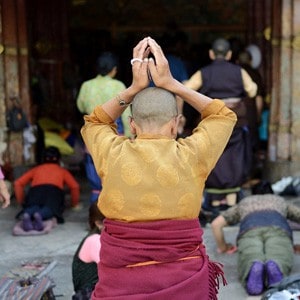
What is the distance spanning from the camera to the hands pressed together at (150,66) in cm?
292

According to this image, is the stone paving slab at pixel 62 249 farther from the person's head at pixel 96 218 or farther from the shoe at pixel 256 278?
the person's head at pixel 96 218

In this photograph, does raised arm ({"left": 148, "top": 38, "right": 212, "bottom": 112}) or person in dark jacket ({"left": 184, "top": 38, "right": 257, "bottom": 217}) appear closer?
raised arm ({"left": 148, "top": 38, "right": 212, "bottom": 112})

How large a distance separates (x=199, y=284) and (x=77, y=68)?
10.4m

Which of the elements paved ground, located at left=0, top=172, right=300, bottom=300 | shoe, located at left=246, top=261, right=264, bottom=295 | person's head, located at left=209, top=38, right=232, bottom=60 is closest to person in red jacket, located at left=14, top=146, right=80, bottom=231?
paved ground, located at left=0, top=172, right=300, bottom=300

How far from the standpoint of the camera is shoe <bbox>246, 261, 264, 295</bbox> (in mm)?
4688

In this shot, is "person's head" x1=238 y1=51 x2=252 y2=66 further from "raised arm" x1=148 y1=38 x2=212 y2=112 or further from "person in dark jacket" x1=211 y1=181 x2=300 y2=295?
"raised arm" x1=148 y1=38 x2=212 y2=112

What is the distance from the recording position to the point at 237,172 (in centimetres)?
693

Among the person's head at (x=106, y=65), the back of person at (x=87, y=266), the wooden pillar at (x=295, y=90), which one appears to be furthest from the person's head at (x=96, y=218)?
the wooden pillar at (x=295, y=90)

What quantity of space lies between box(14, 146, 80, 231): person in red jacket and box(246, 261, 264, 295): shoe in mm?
2260

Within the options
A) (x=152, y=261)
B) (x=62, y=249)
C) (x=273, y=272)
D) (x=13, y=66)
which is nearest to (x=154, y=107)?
(x=152, y=261)

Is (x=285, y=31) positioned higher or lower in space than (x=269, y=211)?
higher

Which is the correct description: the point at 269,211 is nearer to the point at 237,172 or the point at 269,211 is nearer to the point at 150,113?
the point at 237,172

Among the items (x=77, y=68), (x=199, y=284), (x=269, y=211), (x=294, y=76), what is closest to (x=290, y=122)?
(x=294, y=76)

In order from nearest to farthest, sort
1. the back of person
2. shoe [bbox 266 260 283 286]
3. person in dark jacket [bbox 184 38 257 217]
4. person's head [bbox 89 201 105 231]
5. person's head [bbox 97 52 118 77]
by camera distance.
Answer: the back of person, person's head [bbox 89 201 105 231], shoe [bbox 266 260 283 286], person's head [bbox 97 52 118 77], person in dark jacket [bbox 184 38 257 217]
